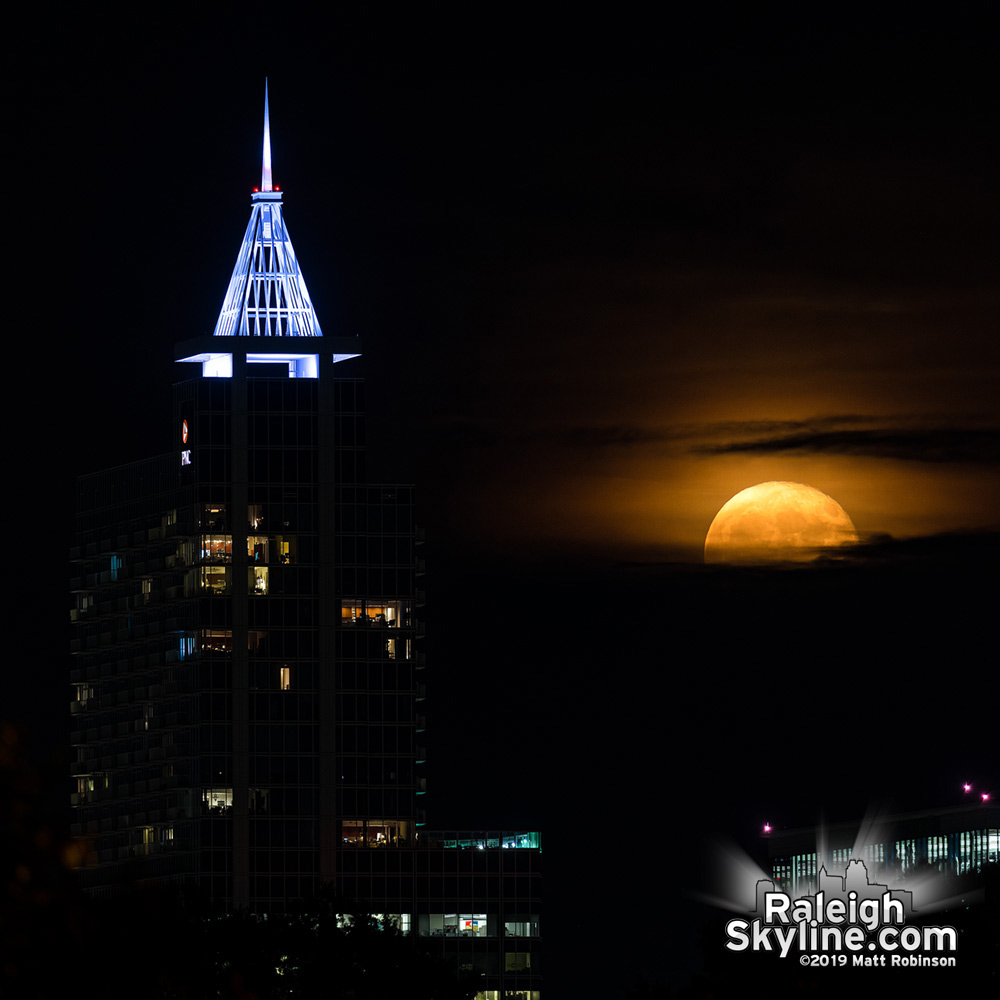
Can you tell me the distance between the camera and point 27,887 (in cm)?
2811

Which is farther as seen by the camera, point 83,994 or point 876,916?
point 876,916

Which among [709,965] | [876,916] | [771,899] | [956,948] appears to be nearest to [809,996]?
[709,965]

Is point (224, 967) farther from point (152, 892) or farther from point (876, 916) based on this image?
point (152, 892)

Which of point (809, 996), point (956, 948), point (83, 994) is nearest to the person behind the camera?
point (83, 994)

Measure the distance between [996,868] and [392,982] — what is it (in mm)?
47673

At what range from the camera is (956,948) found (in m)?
114

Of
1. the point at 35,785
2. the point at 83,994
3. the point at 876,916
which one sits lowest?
the point at 83,994

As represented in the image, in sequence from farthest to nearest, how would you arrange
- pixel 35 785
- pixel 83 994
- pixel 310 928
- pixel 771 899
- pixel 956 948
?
pixel 310 928
pixel 771 899
pixel 956 948
pixel 83 994
pixel 35 785

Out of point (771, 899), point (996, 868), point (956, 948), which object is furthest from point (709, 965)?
point (996, 868)

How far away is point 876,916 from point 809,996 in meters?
58.1

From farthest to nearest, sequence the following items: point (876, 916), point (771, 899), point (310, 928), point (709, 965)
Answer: point (310, 928), point (771, 899), point (876, 916), point (709, 965)

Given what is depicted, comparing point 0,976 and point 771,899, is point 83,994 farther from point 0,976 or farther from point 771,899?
point 771,899

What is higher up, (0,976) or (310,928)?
(310,928)

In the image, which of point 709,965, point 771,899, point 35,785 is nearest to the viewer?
point 35,785
